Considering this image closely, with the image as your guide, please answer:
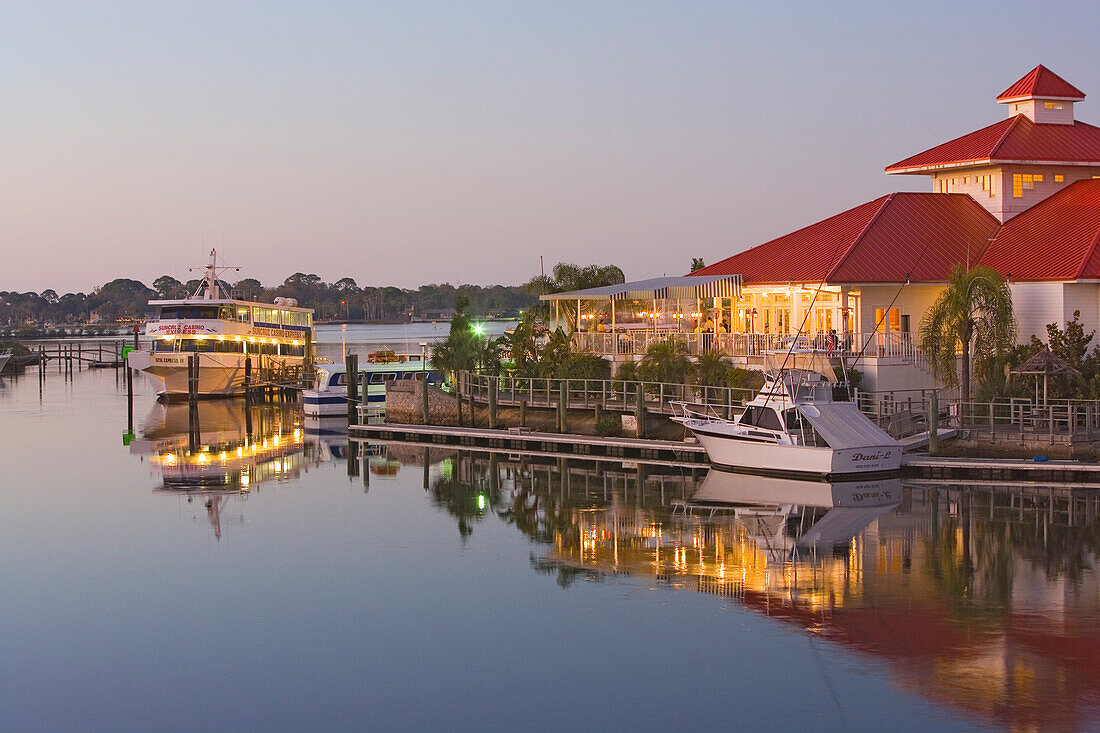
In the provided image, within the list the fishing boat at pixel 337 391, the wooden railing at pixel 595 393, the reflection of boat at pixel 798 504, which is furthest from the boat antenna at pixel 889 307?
the fishing boat at pixel 337 391

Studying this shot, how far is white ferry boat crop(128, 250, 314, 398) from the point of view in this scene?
241 feet

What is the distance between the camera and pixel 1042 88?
170ft

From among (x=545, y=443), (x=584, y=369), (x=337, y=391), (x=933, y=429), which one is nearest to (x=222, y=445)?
(x=337, y=391)

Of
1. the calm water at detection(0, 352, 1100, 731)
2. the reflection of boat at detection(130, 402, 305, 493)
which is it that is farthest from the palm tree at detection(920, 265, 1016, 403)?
the reflection of boat at detection(130, 402, 305, 493)

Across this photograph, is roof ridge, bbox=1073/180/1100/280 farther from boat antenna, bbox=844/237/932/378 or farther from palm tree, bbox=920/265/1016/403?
boat antenna, bbox=844/237/932/378

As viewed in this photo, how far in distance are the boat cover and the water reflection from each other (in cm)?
114

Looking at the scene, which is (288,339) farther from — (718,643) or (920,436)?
(718,643)

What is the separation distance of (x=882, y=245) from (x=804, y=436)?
1362cm

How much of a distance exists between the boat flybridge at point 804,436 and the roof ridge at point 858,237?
8.31m

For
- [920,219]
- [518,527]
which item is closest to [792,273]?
[920,219]

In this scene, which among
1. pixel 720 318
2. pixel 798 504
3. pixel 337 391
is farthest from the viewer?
pixel 337 391

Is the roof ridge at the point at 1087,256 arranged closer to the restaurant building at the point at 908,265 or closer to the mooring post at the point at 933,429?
the restaurant building at the point at 908,265

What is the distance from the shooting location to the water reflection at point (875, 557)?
19.2 meters

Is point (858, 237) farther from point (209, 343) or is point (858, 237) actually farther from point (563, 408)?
point (209, 343)
